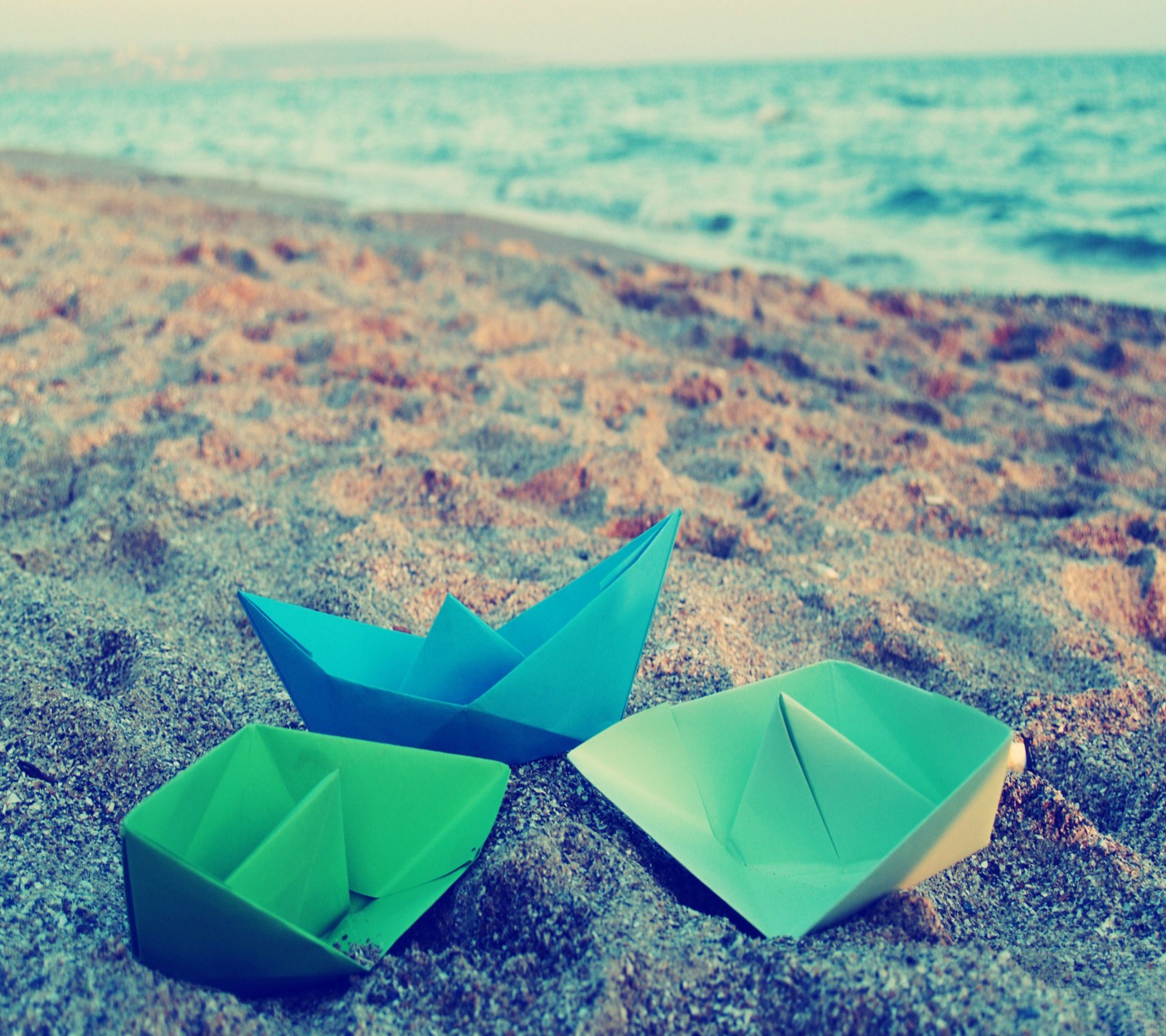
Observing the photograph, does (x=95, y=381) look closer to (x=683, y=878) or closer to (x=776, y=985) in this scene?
(x=683, y=878)

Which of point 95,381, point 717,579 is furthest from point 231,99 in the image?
point 717,579

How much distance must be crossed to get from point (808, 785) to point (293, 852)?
52 cm

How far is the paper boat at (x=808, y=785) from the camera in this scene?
91 centimetres

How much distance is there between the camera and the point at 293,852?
2.77 feet

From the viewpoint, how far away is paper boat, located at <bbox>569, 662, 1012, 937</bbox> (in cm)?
91

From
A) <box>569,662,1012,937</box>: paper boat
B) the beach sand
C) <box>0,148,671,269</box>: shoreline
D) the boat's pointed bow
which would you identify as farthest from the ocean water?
the boat's pointed bow

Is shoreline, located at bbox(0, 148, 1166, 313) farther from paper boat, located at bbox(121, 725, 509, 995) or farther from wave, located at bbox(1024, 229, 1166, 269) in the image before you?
paper boat, located at bbox(121, 725, 509, 995)

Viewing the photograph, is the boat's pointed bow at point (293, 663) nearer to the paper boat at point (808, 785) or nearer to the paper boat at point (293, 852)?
the paper boat at point (293, 852)

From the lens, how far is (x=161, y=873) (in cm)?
75

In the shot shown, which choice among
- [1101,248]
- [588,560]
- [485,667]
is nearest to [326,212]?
[1101,248]

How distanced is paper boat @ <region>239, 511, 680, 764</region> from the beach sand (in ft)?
0.34

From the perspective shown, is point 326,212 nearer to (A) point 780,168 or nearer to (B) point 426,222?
(B) point 426,222

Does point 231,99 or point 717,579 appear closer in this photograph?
point 717,579

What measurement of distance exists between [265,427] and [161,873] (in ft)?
5.56
